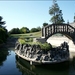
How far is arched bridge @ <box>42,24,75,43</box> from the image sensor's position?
2954 centimetres

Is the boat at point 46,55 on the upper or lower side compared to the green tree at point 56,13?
lower

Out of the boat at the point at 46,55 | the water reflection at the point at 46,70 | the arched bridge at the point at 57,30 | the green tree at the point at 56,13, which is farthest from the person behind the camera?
the green tree at the point at 56,13

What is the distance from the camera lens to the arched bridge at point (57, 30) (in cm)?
2954

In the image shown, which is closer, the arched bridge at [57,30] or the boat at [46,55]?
the boat at [46,55]

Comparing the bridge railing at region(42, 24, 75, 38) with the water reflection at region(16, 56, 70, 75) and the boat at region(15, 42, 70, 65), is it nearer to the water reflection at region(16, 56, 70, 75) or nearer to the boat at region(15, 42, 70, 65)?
the boat at region(15, 42, 70, 65)

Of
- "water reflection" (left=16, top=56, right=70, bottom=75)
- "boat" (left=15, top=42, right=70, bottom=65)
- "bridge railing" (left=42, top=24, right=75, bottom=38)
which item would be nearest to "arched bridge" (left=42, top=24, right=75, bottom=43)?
"bridge railing" (left=42, top=24, right=75, bottom=38)

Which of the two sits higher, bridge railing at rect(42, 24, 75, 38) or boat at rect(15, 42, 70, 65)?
bridge railing at rect(42, 24, 75, 38)

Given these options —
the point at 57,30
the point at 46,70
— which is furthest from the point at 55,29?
the point at 46,70

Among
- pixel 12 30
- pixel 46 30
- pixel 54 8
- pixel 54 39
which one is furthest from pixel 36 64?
pixel 12 30

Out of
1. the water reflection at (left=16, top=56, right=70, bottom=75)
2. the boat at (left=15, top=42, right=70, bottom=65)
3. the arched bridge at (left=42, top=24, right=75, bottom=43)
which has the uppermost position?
the arched bridge at (left=42, top=24, right=75, bottom=43)

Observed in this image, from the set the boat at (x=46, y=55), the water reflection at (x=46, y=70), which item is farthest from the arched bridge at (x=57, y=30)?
the water reflection at (x=46, y=70)

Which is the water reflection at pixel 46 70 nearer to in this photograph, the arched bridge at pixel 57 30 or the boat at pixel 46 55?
the boat at pixel 46 55

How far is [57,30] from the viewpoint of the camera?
102 ft

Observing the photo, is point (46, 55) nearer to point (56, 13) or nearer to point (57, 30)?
point (57, 30)
